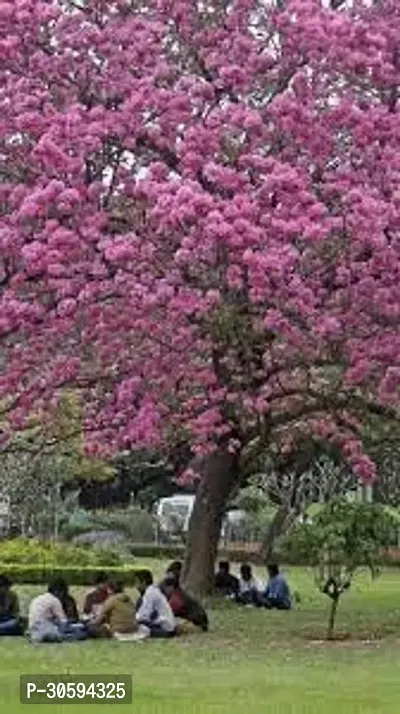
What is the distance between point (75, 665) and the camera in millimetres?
14648

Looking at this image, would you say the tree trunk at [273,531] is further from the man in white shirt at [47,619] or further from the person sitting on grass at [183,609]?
the man in white shirt at [47,619]

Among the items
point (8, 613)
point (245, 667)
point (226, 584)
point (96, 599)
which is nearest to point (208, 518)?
point (226, 584)

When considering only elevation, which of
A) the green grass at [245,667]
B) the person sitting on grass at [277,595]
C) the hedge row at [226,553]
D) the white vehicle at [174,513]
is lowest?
Result: the hedge row at [226,553]

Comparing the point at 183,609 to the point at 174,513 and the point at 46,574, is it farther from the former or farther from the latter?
the point at 174,513

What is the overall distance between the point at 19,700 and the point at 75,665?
3.01 meters

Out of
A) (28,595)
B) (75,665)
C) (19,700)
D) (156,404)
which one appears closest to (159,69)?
(156,404)

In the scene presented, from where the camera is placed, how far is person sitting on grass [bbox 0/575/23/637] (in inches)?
692

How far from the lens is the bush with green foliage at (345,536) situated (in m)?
17.6

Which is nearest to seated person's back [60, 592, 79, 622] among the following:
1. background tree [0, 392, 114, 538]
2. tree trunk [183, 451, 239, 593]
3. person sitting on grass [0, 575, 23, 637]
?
person sitting on grass [0, 575, 23, 637]

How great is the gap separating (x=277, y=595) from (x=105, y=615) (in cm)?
633

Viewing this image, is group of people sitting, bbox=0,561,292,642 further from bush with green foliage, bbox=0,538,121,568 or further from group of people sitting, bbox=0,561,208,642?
bush with green foliage, bbox=0,538,121,568

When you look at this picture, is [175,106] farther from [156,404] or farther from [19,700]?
[19,700]

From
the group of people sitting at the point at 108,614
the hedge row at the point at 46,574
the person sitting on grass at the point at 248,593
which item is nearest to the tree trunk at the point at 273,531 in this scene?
the hedge row at the point at 46,574

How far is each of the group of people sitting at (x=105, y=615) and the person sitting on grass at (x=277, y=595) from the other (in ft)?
16.3
